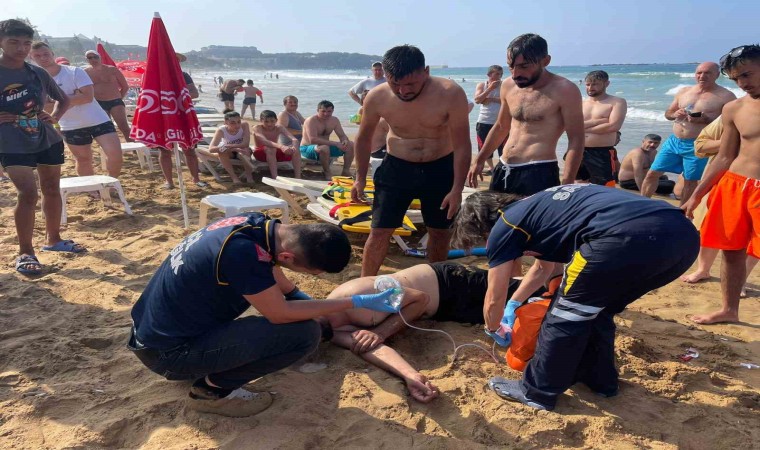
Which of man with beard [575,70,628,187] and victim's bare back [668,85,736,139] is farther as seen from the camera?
man with beard [575,70,628,187]

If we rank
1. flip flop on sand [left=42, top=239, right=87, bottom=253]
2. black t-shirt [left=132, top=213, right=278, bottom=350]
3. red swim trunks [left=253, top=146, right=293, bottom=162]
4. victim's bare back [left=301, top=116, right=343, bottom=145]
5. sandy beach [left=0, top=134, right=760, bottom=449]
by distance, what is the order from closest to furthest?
black t-shirt [left=132, top=213, right=278, bottom=350] < sandy beach [left=0, top=134, right=760, bottom=449] < flip flop on sand [left=42, top=239, right=87, bottom=253] < red swim trunks [left=253, top=146, right=293, bottom=162] < victim's bare back [left=301, top=116, right=343, bottom=145]

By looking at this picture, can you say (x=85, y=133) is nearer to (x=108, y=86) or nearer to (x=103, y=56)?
(x=108, y=86)

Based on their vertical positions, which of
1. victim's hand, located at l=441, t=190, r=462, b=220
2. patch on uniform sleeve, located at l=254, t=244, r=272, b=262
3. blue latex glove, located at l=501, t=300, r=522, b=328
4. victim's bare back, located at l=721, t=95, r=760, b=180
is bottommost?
blue latex glove, located at l=501, t=300, r=522, b=328

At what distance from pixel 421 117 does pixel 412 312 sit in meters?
1.33

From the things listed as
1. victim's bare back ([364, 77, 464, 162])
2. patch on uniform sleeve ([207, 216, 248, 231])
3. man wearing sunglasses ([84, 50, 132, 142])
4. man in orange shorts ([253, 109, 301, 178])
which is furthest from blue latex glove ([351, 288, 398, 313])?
man wearing sunglasses ([84, 50, 132, 142])

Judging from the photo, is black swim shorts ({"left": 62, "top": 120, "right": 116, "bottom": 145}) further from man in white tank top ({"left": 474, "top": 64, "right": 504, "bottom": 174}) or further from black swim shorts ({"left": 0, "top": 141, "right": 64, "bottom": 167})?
man in white tank top ({"left": 474, "top": 64, "right": 504, "bottom": 174})

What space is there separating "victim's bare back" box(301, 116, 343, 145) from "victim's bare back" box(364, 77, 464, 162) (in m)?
4.50

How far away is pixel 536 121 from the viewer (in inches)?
140

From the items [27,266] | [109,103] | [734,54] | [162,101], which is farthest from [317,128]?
[734,54]

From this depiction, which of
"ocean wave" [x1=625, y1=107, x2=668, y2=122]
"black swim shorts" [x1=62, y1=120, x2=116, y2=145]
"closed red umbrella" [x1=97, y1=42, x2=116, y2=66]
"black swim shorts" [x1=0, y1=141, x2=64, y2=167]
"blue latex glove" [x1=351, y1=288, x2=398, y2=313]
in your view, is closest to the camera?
"blue latex glove" [x1=351, y1=288, x2=398, y2=313]

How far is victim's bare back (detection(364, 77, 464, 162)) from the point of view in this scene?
346 cm

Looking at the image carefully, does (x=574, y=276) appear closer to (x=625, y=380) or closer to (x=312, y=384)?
(x=625, y=380)

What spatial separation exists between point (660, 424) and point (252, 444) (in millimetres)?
1864

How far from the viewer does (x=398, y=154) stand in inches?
144
